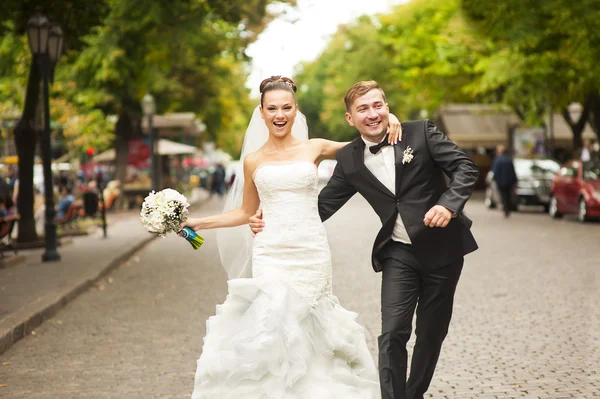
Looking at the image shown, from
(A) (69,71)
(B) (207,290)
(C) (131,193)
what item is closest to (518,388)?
(B) (207,290)

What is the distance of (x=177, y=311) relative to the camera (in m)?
9.98

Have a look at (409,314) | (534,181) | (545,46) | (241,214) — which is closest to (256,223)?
(241,214)

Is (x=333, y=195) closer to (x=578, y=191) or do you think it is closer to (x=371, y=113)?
(x=371, y=113)

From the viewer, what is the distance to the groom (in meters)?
4.79

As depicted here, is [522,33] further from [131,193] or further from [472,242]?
[131,193]

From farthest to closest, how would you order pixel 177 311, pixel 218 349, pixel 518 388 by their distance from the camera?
1. pixel 177 311
2. pixel 518 388
3. pixel 218 349

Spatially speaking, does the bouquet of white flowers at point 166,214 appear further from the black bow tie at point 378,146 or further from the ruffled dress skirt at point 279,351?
the black bow tie at point 378,146

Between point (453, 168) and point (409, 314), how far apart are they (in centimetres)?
81

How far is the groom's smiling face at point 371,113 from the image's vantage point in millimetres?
4840

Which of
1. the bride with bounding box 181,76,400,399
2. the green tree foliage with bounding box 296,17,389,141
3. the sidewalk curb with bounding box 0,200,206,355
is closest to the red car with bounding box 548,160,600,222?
the sidewalk curb with bounding box 0,200,206,355

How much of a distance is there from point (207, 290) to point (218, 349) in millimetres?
6804

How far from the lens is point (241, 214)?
546 centimetres

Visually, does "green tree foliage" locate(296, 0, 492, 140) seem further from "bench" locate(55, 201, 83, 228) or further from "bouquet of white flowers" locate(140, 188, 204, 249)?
"bouquet of white flowers" locate(140, 188, 204, 249)

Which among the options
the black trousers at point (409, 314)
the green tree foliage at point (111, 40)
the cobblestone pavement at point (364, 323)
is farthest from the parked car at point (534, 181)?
the black trousers at point (409, 314)
